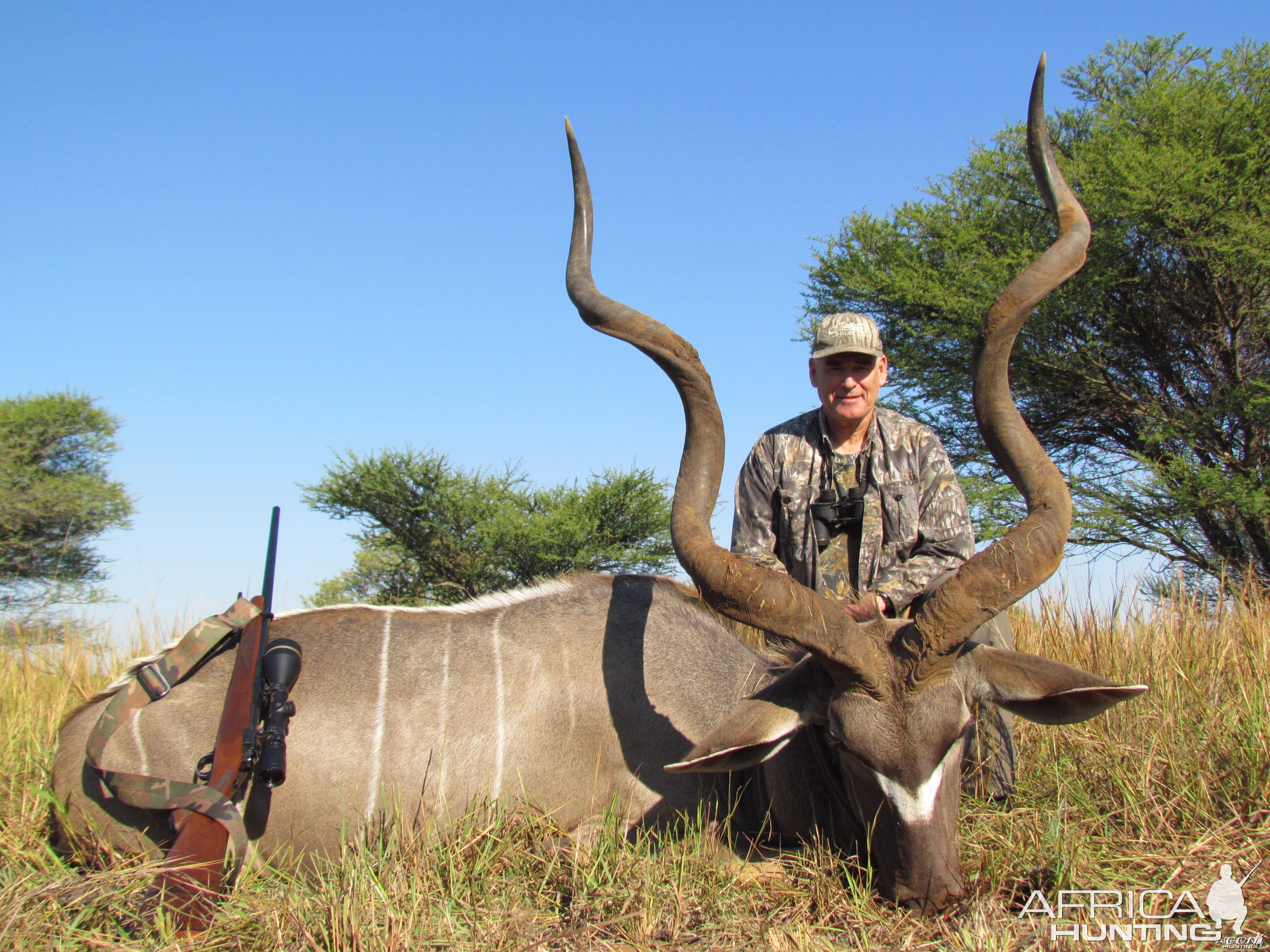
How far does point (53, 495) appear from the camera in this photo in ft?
42.5

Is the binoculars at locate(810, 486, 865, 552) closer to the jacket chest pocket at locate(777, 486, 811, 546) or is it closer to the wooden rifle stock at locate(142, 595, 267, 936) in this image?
the jacket chest pocket at locate(777, 486, 811, 546)

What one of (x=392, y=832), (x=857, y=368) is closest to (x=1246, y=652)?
(x=857, y=368)

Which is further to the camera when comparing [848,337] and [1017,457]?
[848,337]

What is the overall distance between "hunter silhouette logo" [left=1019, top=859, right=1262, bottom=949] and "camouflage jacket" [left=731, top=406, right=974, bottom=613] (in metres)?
1.23

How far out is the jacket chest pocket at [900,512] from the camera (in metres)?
3.82

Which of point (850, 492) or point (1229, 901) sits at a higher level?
point (850, 492)

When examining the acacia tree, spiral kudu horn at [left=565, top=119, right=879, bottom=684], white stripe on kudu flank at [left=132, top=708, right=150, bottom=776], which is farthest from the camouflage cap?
the acacia tree

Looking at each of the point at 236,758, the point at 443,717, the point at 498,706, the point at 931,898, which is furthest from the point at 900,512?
the point at 236,758

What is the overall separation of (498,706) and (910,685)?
146cm

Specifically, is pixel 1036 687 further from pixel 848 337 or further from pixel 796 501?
pixel 848 337

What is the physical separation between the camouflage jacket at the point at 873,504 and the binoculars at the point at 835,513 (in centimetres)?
2

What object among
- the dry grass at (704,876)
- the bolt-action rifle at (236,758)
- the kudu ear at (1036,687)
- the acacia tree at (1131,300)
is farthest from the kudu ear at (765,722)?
the acacia tree at (1131,300)

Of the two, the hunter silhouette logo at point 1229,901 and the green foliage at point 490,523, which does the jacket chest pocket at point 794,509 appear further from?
the green foliage at point 490,523

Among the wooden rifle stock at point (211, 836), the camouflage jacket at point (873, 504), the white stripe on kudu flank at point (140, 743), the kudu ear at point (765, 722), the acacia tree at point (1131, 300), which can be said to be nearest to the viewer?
the wooden rifle stock at point (211, 836)
